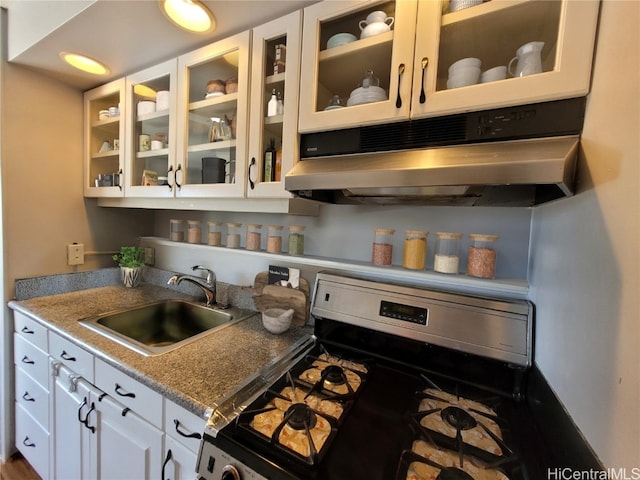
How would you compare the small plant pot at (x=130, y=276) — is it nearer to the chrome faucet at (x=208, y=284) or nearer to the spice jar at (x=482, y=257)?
the chrome faucet at (x=208, y=284)

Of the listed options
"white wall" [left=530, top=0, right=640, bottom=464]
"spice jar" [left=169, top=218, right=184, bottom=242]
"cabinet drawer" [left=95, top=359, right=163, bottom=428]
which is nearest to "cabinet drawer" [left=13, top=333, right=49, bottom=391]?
"cabinet drawer" [left=95, top=359, right=163, bottom=428]

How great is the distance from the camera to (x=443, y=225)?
40.7 inches

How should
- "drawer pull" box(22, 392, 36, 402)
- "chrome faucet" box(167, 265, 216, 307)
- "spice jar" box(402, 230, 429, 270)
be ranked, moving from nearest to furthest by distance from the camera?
"spice jar" box(402, 230, 429, 270)
"drawer pull" box(22, 392, 36, 402)
"chrome faucet" box(167, 265, 216, 307)

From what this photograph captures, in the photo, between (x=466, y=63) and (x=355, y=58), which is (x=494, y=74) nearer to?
(x=466, y=63)

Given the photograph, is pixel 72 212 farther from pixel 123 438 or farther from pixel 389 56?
pixel 389 56

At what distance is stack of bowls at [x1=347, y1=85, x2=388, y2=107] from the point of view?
85cm

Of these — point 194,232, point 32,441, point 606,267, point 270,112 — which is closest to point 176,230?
point 194,232

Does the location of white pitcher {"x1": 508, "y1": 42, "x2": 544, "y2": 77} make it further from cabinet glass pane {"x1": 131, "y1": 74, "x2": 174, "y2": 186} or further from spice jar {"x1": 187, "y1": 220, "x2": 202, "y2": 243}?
spice jar {"x1": 187, "y1": 220, "x2": 202, "y2": 243}

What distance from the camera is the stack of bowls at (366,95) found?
85 cm

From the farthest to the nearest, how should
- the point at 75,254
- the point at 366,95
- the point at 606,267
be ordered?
the point at 75,254
the point at 366,95
the point at 606,267

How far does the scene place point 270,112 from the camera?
1.06m

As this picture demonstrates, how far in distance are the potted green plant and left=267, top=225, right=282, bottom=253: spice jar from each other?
42.2 inches

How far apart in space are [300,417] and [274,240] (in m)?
0.76

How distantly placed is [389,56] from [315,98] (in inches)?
10.6
